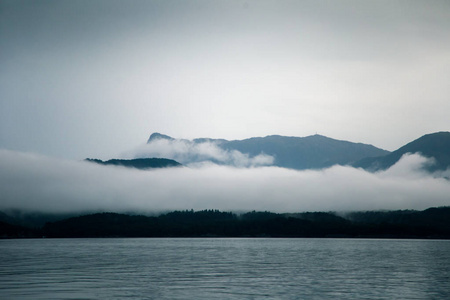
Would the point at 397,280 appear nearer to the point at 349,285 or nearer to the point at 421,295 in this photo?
the point at 349,285

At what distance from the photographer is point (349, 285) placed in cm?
8838

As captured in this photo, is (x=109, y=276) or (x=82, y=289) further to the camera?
(x=109, y=276)

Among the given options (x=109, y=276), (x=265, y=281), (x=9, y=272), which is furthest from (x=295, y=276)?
(x=9, y=272)

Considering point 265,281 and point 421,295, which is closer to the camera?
point 421,295

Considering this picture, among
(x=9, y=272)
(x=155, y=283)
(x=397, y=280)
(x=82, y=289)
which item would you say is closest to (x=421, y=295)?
(x=397, y=280)

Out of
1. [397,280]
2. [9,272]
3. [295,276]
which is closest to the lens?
[397,280]

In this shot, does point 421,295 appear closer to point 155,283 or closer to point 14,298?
point 155,283

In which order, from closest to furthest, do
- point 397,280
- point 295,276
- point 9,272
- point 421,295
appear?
point 421,295 < point 397,280 < point 295,276 < point 9,272

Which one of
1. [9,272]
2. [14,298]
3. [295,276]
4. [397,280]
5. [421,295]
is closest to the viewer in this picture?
[14,298]

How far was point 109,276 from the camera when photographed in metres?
103

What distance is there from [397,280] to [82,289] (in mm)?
60247

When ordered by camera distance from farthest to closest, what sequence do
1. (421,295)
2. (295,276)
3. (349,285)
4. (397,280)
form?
1. (295,276)
2. (397,280)
3. (349,285)
4. (421,295)

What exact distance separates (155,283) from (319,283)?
30093 mm

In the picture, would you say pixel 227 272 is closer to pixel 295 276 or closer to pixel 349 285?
pixel 295 276
